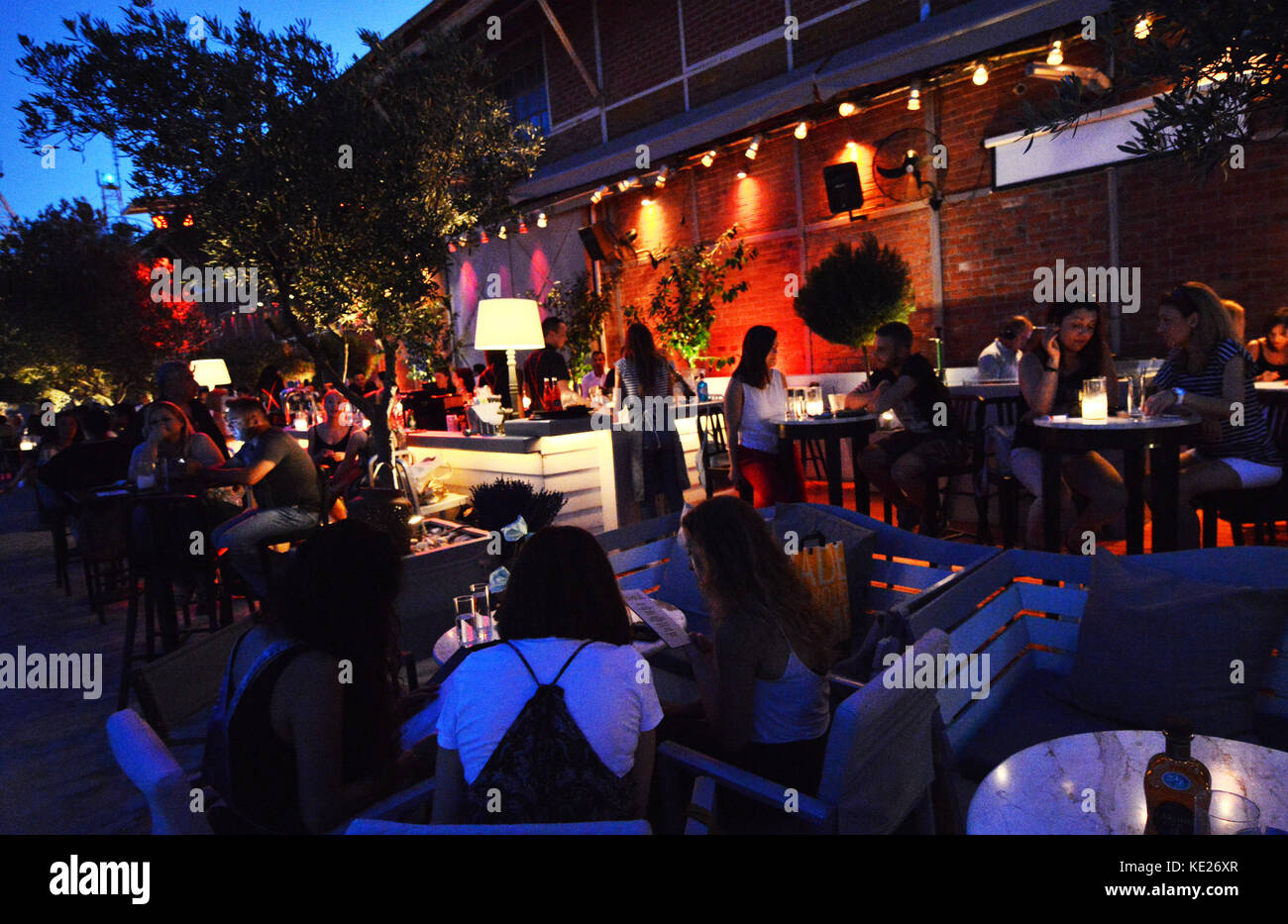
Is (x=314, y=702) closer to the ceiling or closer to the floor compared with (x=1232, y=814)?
closer to the ceiling

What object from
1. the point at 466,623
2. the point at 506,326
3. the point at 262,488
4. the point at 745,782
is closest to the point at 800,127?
the point at 506,326

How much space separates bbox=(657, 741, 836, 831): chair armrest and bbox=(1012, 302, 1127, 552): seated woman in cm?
309

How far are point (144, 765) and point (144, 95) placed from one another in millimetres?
3240

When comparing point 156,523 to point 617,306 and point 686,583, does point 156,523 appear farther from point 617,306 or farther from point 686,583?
point 617,306

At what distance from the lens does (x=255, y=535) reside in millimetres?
4621

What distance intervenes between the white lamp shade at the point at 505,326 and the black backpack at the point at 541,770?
4267 millimetres

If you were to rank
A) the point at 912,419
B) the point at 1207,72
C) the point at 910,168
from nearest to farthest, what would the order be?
the point at 1207,72, the point at 912,419, the point at 910,168

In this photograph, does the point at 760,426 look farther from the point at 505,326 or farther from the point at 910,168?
the point at 910,168

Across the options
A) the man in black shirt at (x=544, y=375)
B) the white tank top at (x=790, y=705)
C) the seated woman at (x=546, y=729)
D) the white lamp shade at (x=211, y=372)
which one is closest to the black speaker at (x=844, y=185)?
the man in black shirt at (x=544, y=375)

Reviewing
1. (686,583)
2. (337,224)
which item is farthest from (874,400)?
(337,224)

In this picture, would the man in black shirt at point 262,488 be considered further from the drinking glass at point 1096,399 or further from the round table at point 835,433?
the drinking glass at point 1096,399

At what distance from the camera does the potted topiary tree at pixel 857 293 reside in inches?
273

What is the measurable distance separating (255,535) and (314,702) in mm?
3226
